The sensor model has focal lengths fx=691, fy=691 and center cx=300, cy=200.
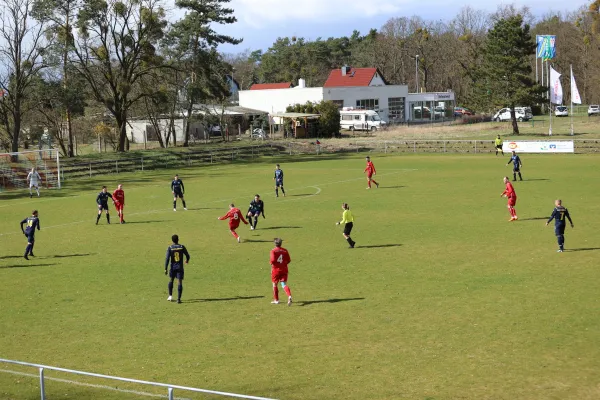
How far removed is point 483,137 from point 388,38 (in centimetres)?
7011

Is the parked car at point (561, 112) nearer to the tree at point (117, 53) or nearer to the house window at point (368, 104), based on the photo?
the house window at point (368, 104)

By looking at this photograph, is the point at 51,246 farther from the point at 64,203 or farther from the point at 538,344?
the point at 538,344

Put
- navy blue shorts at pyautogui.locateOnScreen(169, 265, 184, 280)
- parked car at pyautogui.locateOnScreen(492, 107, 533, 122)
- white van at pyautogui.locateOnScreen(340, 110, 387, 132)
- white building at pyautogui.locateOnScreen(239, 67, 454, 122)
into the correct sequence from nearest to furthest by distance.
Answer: navy blue shorts at pyautogui.locateOnScreen(169, 265, 184, 280), white van at pyautogui.locateOnScreen(340, 110, 387, 132), parked car at pyautogui.locateOnScreen(492, 107, 533, 122), white building at pyautogui.locateOnScreen(239, 67, 454, 122)

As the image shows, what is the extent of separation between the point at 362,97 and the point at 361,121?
11716mm

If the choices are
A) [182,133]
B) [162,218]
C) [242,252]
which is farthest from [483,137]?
[242,252]

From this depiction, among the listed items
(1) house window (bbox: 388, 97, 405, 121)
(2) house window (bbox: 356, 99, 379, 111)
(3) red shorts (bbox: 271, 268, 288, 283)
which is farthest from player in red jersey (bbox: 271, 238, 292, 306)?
(1) house window (bbox: 388, 97, 405, 121)

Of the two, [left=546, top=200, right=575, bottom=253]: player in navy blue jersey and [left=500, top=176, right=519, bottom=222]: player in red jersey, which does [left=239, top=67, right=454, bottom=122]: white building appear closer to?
[left=500, top=176, right=519, bottom=222]: player in red jersey

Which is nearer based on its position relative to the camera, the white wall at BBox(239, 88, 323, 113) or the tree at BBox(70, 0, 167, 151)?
the tree at BBox(70, 0, 167, 151)

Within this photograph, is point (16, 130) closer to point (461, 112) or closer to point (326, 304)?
point (326, 304)

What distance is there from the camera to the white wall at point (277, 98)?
98.0 metres

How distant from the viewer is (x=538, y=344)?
14.4 metres

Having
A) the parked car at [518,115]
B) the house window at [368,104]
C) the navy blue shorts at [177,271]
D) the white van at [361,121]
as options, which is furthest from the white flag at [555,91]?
the navy blue shorts at [177,271]

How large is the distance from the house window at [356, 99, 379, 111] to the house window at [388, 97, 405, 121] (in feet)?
8.56

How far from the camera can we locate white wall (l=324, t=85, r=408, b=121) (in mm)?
102125
